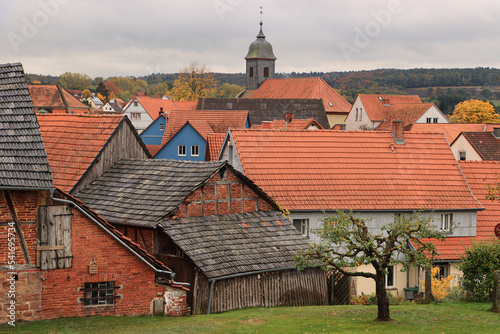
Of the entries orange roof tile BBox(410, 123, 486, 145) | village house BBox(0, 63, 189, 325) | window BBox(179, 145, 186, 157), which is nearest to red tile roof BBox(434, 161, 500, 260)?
village house BBox(0, 63, 189, 325)

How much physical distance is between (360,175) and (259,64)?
90514 mm

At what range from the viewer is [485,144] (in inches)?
2066

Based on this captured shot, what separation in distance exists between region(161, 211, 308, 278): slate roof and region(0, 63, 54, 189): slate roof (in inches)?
233

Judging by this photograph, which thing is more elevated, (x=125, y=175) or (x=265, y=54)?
(x=265, y=54)

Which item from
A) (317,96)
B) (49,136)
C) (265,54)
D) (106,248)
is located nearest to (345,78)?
(265,54)

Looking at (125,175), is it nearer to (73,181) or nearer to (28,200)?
(73,181)

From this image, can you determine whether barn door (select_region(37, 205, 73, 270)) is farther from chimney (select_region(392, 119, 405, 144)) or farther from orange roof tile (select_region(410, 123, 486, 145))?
orange roof tile (select_region(410, 123, 486, 145))

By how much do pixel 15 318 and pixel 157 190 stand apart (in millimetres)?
8154

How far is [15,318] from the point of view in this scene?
653 inches

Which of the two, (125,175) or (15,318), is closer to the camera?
(15,318)

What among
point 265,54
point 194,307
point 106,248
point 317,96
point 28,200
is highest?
Result: point 265,54

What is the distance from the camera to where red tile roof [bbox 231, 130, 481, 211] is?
29.6 m

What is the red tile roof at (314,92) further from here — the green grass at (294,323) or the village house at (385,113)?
the green grass at (294,323)

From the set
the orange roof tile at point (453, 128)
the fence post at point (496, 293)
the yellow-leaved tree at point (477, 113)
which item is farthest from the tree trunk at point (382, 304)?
the yellow-leaved tree at point (477, 113)
